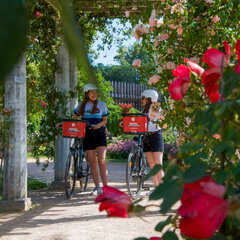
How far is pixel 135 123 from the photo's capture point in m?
4.67

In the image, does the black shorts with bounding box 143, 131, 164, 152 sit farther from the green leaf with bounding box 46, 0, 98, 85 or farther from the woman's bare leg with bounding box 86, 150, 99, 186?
the green leaf with bounding box 46, 0, 98, 85

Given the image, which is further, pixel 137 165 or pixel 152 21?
pixel 137 165

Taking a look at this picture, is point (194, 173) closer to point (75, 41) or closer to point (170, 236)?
point (170, 236)

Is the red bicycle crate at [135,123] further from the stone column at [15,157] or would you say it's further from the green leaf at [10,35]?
the green leaf at [10,35]

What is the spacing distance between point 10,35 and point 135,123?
178 inches

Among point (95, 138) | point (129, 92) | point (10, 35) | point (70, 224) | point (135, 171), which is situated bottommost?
point (70, 224)

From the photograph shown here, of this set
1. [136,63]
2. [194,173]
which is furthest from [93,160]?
[194,173]

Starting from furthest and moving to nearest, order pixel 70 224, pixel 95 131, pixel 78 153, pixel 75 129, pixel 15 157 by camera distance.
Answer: pixel 78 153, pixel 95 131, pixel 75 129, pixel 15 157, pixel 70 224

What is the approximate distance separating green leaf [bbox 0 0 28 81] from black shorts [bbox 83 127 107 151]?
457 centimetres

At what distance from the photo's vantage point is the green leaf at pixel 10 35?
0.48 feet

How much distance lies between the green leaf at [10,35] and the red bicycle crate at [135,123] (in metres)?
4.49

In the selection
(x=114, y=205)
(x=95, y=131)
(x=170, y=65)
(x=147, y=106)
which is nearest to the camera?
(x=114, y=205)

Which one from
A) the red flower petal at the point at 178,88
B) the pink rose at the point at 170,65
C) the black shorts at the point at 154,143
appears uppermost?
the pink rose at the point at 170,65

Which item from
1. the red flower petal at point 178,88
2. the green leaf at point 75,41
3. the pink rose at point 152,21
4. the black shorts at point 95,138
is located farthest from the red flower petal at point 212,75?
the black shorts at point 95,138
